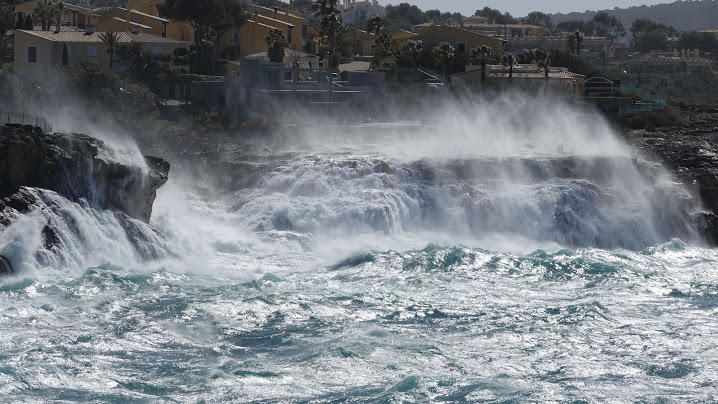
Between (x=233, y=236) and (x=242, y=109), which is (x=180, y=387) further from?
(x=242, y=109)

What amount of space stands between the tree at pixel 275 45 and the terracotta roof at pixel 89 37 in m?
4.63

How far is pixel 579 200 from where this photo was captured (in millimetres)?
52188

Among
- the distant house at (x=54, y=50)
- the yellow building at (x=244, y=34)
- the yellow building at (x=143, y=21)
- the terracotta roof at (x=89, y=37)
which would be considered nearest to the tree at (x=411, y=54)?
the yellow building at (x=244, y=34)

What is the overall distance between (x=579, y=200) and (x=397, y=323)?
18.7 meters

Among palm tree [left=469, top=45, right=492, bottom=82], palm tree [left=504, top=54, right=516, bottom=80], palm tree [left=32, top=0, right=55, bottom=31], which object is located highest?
palm tree [left=32, top=0, right=55, bottom=31]

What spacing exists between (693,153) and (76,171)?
2732 centimetres

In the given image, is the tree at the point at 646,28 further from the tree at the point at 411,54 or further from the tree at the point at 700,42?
the tree at the point at 411,54

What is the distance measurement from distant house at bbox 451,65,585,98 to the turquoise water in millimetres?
30499

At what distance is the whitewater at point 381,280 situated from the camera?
30203 mm

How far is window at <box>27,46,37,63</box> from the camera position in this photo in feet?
226

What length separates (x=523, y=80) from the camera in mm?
74062

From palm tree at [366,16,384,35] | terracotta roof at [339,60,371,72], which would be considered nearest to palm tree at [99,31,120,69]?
terracotta roof at [339,60,371,72]

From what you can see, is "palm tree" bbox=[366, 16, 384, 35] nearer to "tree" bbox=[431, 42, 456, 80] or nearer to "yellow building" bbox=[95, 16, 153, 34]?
"tree" bbox=[431, 42, 456, 80]

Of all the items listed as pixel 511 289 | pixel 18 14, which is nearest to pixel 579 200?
pixel 511 289
